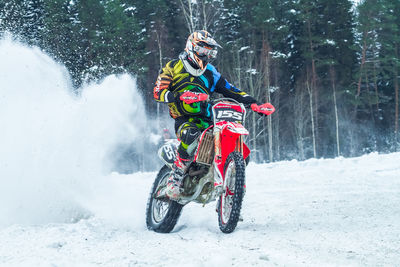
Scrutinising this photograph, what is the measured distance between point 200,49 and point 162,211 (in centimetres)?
221

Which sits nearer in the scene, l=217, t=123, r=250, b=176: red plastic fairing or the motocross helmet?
l=217, t=123, r=250, b=176: red plastic fairing

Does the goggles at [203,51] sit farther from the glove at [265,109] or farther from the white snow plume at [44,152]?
the white snow plume at [44,152]

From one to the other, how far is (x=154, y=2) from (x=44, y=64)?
2255cm

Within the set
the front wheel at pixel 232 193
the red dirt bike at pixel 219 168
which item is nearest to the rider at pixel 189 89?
the red dirt bike at pixel 219 168

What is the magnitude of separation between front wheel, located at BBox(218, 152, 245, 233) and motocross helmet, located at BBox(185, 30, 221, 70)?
138 centimetres

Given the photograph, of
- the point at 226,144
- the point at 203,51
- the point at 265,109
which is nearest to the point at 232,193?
the point at 226,144

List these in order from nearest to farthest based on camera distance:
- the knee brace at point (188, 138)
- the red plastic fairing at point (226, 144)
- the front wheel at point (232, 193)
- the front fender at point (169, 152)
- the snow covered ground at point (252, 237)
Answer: the snow covered ground at point (252, 237) < the front wheel at point (232, 193) < the red plastic fairing at point (226, 144) < the knee brace at point (188, 138) < the front fender at point (169, 152)

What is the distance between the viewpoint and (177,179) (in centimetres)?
513

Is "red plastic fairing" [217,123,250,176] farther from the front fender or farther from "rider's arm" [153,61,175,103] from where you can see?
the front fender

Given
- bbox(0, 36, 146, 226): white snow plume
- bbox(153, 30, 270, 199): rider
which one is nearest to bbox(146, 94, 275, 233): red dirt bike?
bbox(153, 30, 270, 199): rider

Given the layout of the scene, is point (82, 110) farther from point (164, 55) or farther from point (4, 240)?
point (164, 55)

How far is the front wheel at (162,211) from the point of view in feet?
16.7

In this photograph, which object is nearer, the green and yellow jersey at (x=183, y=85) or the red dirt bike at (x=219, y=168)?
the red dirt bike at (x=219, y=168)

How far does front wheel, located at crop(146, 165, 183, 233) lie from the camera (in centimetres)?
510
